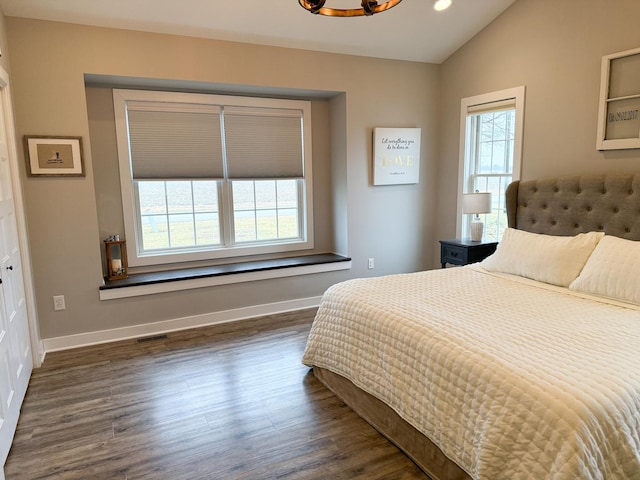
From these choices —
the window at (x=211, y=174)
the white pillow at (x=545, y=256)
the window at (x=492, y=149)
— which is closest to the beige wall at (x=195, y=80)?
the window at (x=211, y=174)

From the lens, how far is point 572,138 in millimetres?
3381

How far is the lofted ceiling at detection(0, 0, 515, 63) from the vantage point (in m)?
3.09

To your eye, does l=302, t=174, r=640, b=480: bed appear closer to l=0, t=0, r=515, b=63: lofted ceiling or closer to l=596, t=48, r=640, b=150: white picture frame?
l=596, t=48, r=640, b=150: white picture frame

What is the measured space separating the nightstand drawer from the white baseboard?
1350 mm

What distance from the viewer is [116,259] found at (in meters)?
3.72

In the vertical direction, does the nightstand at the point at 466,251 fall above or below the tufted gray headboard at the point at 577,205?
below

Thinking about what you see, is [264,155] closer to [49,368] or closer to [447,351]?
[49,368]

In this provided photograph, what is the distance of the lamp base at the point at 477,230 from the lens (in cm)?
404

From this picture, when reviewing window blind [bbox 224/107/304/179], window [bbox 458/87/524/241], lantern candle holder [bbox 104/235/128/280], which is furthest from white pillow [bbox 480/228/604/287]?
lantern candle holder [bbox 104/235/128/280]

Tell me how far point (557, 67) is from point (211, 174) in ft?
10.3

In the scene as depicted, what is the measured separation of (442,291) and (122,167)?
288 cm

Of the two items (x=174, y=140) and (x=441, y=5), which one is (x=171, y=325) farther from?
(x=441, y=5)

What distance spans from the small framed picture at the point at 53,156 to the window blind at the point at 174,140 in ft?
1.87

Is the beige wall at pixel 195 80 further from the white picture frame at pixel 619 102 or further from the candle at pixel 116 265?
the white picture frame at pixel 619 102
